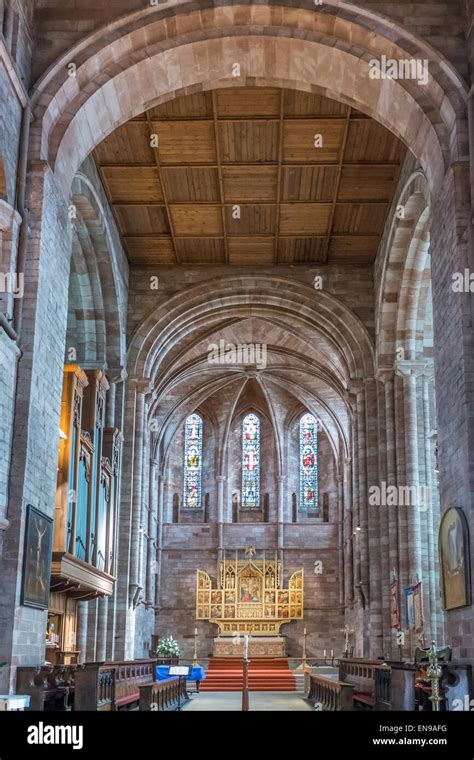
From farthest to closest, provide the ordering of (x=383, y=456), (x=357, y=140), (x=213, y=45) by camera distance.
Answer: (x=383, y=456) → (x=357, y=140) → (x=213, y=45)

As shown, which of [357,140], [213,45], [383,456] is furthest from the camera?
[383,456]

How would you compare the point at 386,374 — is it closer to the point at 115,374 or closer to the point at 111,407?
the point at 115,374

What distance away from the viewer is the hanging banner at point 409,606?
1831 cm

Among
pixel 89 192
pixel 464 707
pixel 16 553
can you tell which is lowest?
pixel 464 707

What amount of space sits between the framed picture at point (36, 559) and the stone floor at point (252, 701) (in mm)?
6416

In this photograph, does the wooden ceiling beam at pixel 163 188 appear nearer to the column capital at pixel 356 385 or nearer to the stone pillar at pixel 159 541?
the column capital at pixel 356 385

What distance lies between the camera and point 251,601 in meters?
31.6

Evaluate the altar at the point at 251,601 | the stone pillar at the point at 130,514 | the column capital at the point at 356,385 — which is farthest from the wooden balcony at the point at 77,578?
the altar at the point at 251,601

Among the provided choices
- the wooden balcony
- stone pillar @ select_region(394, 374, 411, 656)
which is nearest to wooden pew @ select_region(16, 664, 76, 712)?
the wooden balcony

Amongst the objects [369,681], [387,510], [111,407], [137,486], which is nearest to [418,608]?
[369,681]
